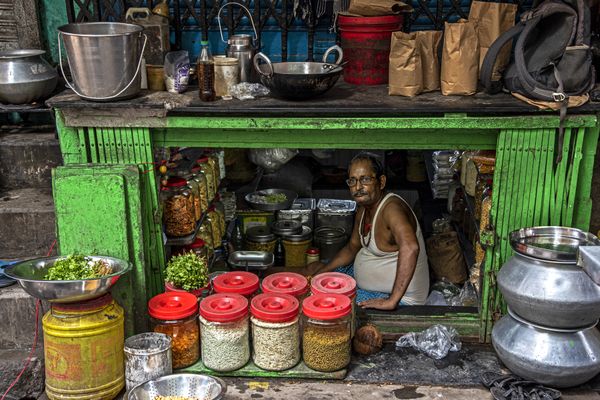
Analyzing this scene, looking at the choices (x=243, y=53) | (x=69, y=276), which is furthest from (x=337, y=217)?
(x=69, y=276)

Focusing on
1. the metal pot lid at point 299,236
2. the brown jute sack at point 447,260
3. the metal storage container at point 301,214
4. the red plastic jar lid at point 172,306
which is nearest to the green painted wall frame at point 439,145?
the red plastic jar lid at point 172,306

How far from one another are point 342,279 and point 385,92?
4.03ft

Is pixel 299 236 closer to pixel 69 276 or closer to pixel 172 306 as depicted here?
pixel 172 306

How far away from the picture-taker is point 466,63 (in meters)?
4.29

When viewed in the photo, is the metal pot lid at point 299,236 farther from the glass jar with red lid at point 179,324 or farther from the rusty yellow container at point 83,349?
the rusty yellow container at point 83,349

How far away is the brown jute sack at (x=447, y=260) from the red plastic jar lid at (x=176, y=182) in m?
2.16

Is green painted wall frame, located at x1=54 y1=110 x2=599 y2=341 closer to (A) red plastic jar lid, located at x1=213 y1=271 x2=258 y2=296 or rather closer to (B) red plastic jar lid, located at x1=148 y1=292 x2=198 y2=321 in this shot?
(B) red plastic jar lid, located at x1=148 y1=292 x2=198 y2=321

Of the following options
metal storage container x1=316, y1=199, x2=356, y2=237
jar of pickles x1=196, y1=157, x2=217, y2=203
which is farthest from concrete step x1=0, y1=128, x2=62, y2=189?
metal storage container x1=316, y1=199, x2=356, y2=237

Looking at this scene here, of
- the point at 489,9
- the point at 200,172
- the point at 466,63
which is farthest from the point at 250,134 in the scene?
the point at 489,9

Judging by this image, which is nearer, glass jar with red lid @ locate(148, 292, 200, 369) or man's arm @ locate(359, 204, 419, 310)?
glass jar with red lid @ locate(148, 292, 200, 369)

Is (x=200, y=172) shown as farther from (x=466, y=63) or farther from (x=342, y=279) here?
(x=466, y=63)

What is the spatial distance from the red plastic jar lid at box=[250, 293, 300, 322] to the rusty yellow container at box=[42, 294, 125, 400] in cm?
80

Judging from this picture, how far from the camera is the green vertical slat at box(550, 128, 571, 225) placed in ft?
13.4

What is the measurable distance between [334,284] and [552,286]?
1268 mm
